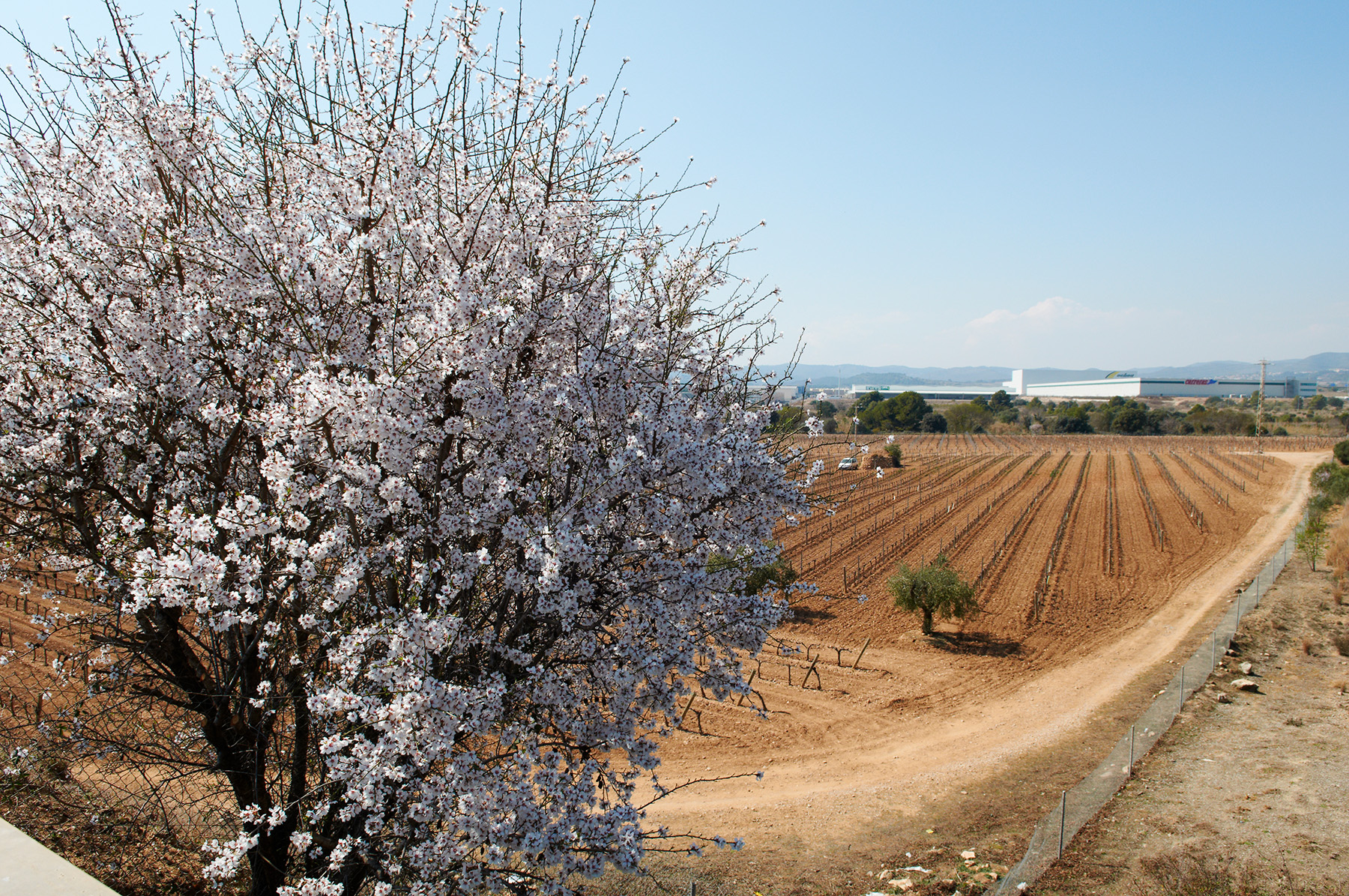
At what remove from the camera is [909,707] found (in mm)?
14750

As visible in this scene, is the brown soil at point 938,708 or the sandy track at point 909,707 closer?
the brown soil at point 938,708

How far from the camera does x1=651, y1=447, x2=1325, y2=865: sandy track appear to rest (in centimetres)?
1084

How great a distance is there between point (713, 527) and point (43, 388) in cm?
457

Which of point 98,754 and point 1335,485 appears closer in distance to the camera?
point 98,754

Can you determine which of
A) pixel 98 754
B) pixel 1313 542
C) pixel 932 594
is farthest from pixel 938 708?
pixel 1313 542

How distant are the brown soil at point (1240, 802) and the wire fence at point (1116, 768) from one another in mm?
156

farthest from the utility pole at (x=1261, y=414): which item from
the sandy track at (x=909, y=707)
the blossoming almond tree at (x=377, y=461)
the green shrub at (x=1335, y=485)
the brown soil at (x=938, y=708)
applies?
the blossoming almond tree at (x=377, y=461)

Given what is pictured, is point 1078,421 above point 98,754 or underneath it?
above

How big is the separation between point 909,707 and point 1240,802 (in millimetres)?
5563

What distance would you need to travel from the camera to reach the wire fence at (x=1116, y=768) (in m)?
8.55

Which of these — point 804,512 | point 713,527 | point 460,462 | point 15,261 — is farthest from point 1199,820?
point 15,261

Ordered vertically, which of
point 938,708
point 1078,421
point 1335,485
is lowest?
point 938,708

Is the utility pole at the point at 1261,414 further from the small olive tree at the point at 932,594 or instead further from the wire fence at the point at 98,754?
the wire fence at the point at 98,754

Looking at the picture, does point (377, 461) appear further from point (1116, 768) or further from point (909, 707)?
point (909, 707)
